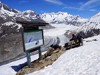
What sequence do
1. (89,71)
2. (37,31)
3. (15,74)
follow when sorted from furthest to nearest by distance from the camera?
(37,31) → (15,74) → (89,71)

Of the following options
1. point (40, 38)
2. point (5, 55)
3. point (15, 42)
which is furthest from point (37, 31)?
point (15, 42)

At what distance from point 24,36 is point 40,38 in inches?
134

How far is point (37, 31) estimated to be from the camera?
21.0 m

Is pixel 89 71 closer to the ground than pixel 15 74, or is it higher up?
higher up

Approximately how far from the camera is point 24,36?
18656 mm

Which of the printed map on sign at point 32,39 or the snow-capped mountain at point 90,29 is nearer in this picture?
the printed map on sign at point 32,39

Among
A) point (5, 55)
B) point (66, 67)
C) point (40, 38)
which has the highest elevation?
point (40, 38)

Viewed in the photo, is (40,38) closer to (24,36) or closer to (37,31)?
(37,31)

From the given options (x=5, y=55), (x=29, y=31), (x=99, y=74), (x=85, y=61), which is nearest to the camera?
(x=99, y=74)

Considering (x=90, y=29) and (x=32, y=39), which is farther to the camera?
(x=90, y=29)

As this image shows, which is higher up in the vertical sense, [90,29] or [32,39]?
[32,39]

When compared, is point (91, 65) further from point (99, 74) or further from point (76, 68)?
point (99, 74)

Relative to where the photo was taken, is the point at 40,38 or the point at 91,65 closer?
the point at 91,65

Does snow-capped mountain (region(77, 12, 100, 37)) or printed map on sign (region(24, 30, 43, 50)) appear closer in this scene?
printed map on sign (region(24, 30, 43, 50))
